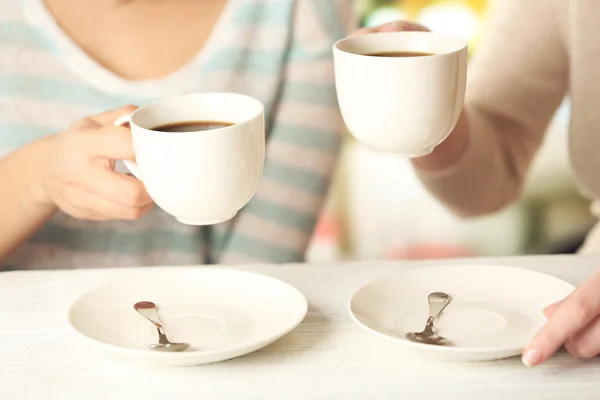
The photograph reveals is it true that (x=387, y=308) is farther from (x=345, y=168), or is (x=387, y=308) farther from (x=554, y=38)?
(x=345, y=168)

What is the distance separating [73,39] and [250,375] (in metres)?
0.68

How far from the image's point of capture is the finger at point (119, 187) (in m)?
0.70

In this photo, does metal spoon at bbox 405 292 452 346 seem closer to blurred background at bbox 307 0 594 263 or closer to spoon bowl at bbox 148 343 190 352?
spoon bowl at bbox 148 343 190 352

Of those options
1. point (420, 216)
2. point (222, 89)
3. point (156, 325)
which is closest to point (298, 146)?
point (222, 89)

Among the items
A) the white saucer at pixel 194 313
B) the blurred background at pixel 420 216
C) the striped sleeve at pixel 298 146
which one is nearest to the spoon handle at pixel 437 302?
the white saucer at pixel 194 313

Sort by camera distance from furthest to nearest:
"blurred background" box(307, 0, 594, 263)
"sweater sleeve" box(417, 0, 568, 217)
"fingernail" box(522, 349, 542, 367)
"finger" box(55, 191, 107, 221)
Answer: "blurred background" box(307, 0, 594, 263) < "sweater sleeve" box(417, 0, 568, 217) < "finger" box(55, 191, 107, 221) < "fingernail" box(522, 349, 542, 367)

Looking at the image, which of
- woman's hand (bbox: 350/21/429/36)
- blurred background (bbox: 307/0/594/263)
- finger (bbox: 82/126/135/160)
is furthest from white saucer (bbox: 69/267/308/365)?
blurred background (bbox: 307/0/594/263)

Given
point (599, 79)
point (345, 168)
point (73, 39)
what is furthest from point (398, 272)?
point (345, 168)

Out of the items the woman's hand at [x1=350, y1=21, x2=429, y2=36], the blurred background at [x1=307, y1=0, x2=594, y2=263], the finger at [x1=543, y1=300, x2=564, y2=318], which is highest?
the woman's hand at [x1=350, y1=21, x2=429, y2=36]

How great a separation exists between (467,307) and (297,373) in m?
0.17

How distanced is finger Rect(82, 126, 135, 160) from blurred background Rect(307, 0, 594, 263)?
5.08ft

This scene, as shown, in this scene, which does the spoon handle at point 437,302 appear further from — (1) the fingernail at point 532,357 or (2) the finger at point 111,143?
(2) the finger at point 111,143

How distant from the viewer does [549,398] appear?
21.3 inches

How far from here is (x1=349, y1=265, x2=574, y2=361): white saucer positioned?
0.59 metres
